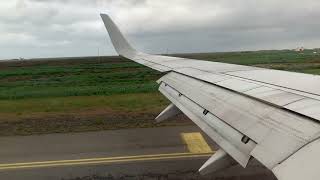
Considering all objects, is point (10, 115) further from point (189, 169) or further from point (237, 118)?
point (237, 118)

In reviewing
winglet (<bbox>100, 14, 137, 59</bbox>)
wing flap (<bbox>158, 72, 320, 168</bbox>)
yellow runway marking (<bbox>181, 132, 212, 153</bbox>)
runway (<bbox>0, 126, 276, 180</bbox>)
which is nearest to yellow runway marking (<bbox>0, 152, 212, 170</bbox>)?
runway (<bbox>0, 126, 276, 180</bbox>)

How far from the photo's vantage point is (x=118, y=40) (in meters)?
12.8

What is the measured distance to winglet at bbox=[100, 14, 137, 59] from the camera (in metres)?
11.7

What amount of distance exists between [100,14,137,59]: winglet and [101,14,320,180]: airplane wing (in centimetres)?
546

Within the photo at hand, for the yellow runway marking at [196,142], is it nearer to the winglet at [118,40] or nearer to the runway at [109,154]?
the runway at [109,154]

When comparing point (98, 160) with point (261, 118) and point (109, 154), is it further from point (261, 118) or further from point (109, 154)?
point (261, 118)

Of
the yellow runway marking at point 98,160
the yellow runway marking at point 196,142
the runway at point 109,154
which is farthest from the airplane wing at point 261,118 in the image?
the yellow runway marking at point 196,142

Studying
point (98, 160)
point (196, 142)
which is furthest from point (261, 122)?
point (196, 142)

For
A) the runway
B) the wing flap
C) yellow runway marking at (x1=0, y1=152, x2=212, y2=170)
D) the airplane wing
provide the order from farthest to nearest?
yellow runway marking at (x1=0, y1=152, x2=212, y2=170), the runway, the wing flap, the airplane wing

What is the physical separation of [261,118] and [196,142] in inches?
241

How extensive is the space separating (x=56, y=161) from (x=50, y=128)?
3.65m

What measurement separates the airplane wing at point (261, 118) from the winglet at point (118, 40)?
5.46 m

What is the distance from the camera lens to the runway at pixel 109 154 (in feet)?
26.3

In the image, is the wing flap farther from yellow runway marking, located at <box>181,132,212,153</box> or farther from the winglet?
the winglet
